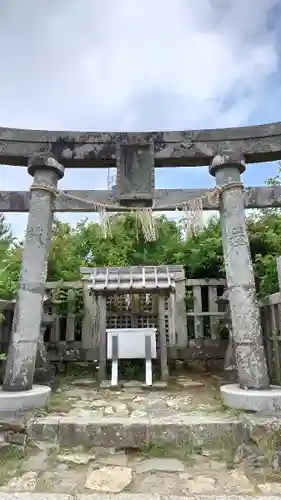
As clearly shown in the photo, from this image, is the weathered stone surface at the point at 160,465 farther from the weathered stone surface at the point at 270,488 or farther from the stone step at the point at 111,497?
the weathered stone surface at the point at 270,488

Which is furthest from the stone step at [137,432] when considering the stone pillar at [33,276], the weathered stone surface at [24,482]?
the stone pillar at [33,276]

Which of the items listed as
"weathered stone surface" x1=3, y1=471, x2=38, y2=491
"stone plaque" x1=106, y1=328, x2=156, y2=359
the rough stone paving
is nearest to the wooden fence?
"stone plaque" x1=106, y1=328, x2=156, y2=359

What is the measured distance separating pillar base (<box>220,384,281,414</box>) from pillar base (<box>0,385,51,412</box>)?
237 cm

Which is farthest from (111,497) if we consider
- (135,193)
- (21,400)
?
(135,193)

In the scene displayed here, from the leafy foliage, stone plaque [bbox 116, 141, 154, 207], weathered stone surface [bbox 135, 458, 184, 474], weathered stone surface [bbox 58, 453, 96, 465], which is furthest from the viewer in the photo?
the leafy foliage

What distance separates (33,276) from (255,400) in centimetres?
345

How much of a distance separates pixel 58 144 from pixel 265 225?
5.45 metres

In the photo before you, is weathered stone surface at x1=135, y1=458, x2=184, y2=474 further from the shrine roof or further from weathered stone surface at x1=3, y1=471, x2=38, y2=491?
the shrine roof

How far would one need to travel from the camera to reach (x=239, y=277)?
515cm

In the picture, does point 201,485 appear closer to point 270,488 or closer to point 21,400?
point 270,488

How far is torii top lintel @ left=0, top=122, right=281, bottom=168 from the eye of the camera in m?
6.10

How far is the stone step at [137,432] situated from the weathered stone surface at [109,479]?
411 mm

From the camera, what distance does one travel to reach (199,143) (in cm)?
628

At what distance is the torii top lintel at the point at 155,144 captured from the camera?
6.10 m
